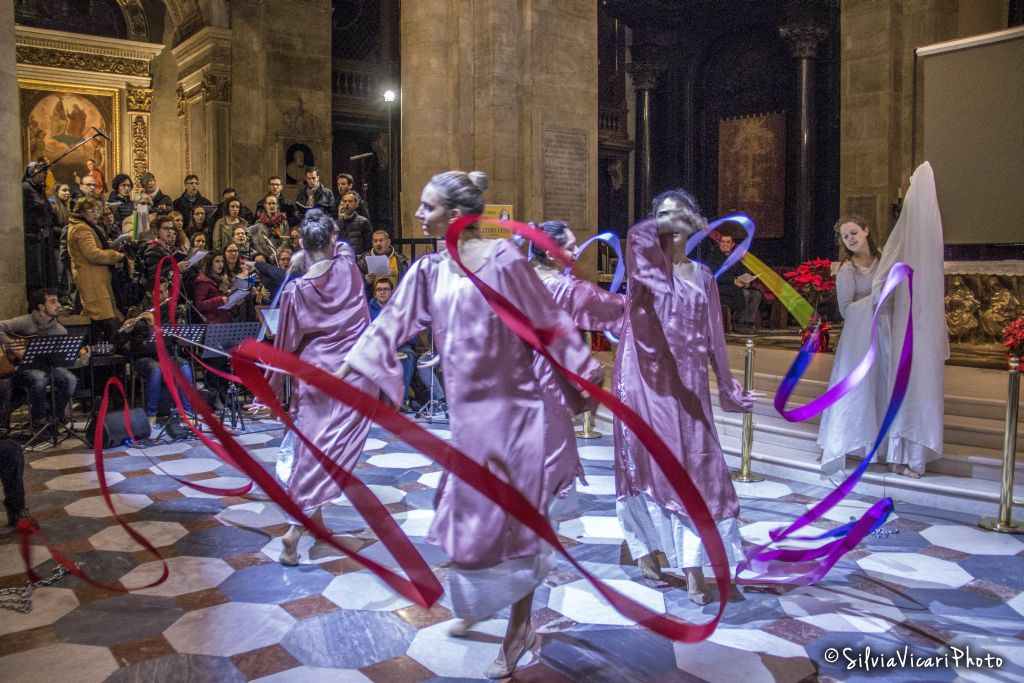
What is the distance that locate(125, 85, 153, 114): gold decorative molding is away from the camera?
17359mm

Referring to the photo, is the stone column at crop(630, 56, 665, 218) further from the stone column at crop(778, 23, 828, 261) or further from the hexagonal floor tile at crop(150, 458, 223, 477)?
the hexagonal floor tile at crop(150, 458, 223, 477)

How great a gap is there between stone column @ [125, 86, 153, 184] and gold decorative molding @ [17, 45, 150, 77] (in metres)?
0.40

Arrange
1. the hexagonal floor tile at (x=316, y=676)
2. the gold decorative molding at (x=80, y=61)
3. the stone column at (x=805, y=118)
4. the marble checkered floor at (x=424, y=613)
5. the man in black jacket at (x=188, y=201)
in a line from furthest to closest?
the stone column at (x=805, y=118), the gold decorative molding at (x=80, y=61), the man in black jacket at (x=188, y=201), the marble checkered floor at (x=424, y=613), the hexagonal floor tile at (x=316, y=676)

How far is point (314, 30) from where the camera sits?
52.0 ft

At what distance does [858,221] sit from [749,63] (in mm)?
14137

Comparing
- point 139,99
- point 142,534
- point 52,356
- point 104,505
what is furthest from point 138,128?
point 142,534

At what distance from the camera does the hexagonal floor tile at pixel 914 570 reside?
403 centimetres

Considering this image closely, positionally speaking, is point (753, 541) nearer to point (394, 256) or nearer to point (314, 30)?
point (394, 256)

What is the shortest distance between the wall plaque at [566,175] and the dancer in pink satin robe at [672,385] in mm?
6599

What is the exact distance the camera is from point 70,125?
16.9 m

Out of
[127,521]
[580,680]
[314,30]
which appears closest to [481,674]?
[580,680]

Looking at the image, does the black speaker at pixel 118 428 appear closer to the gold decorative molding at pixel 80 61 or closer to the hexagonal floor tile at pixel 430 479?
the hexagonal floor tile at pixel 430 479

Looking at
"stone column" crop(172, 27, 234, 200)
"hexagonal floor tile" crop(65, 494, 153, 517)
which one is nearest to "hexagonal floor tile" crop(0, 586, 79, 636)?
"hexagonal floor tile" crop(65, 494, 153, 517)

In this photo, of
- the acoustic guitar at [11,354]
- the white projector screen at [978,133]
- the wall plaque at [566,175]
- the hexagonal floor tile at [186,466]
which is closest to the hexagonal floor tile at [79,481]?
the hexagonal floor tile at [186,466]
